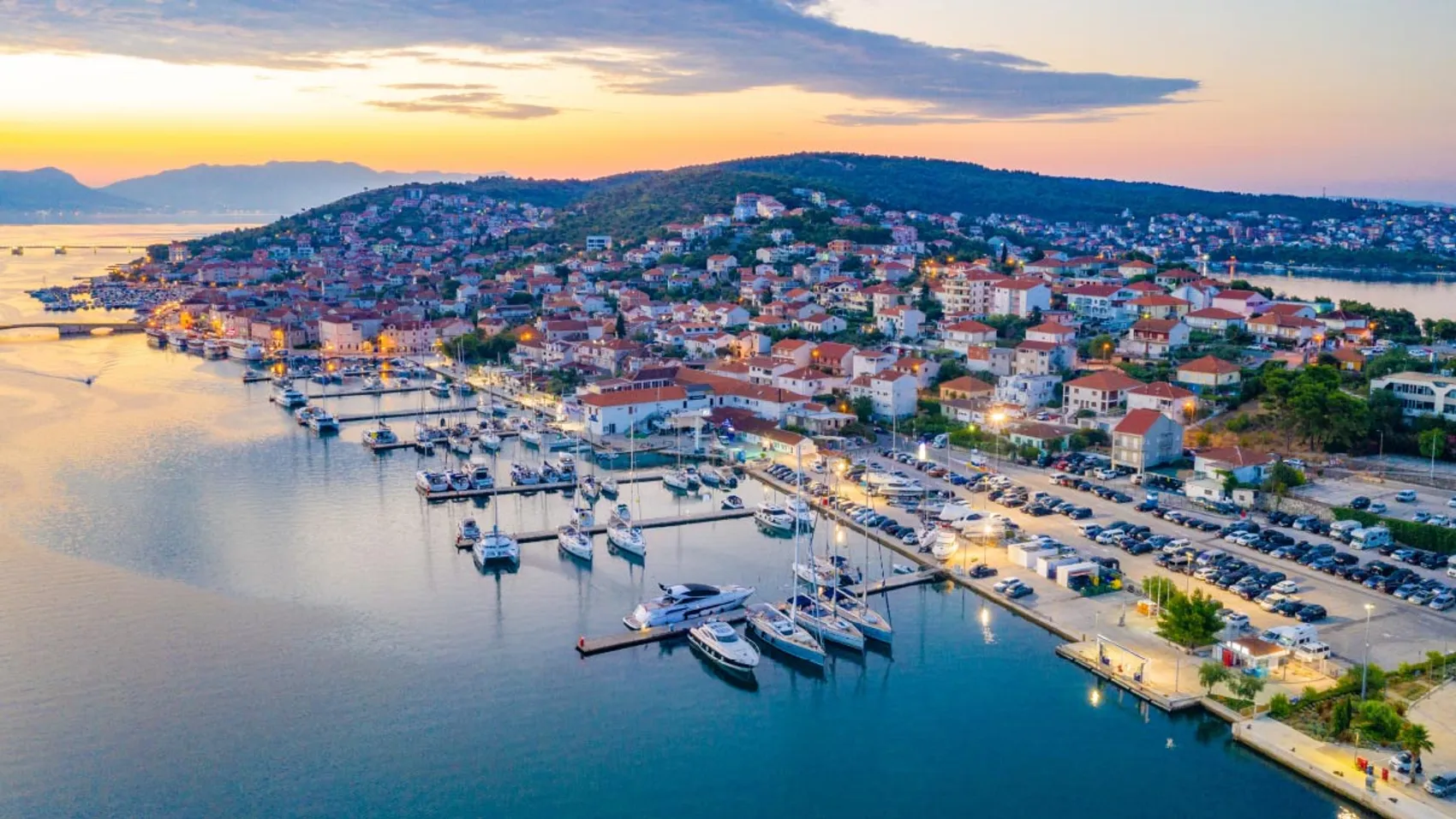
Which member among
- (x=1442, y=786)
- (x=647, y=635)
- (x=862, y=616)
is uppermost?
(x=1442, y=786)

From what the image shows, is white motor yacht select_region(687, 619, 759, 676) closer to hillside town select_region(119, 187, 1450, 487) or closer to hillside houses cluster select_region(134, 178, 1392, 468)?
hillside town select_region(119, 187, 1450, 487)

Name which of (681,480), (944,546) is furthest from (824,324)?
(944,546)

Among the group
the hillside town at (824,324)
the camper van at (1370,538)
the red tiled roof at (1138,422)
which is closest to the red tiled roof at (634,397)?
the hillside town at (824,324)

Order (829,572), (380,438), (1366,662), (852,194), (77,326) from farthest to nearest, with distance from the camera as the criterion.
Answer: (852,194) < (77,326) < (380,438) < (829,572) < (1366,662)

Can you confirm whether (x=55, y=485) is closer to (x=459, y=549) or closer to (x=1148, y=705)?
(x=459, y=549)

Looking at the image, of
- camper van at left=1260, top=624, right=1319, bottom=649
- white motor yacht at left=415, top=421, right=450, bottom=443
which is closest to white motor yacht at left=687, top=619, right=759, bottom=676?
camper van at left=1260, top=624, right=1319, bottom=649

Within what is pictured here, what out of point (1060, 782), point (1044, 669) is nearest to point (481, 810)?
point (1060, 782)

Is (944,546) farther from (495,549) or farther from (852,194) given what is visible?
(852,194)
